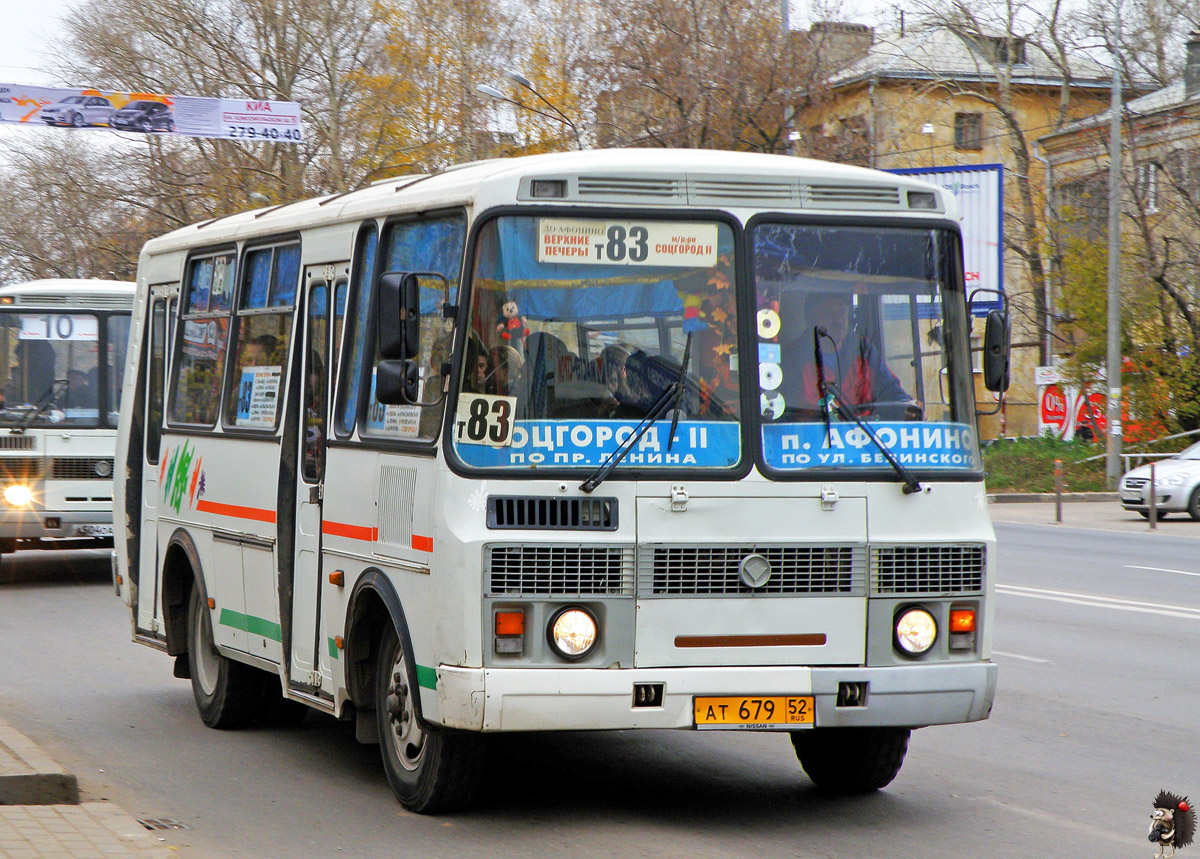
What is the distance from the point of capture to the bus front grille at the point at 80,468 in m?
17.2

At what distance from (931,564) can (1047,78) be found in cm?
6005

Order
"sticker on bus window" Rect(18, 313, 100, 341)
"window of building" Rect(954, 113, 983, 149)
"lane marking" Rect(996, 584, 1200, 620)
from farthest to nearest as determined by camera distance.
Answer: "window of building" Rect(954, 113, 983, 149)
"sticker on bus window" Rect(18, 313, 100, 341)
"lane marking" Rect(996, 584, 1200, 620)

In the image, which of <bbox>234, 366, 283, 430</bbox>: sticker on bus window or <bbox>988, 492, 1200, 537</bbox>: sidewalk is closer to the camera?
<bbox>234, 366, 283, 430</bbox>: sticker on bus window

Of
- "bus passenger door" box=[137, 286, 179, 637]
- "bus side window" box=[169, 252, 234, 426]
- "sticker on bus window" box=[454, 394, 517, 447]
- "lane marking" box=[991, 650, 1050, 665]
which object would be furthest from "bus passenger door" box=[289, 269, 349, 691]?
"lane marking" box=[991, 650, 1050, 665]

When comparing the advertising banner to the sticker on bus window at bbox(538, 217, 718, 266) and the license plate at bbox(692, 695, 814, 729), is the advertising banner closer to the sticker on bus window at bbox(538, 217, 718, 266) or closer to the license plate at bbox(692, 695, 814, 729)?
the sticker on bus window at bbox(538, 217, 718, 266)

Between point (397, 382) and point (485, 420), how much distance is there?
14.9 inches

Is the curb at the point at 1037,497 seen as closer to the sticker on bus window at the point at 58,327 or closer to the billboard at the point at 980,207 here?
the billboard at the point at 980,207

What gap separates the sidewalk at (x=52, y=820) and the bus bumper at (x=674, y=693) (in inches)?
50.1

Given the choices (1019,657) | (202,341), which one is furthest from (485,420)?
(1019,657)

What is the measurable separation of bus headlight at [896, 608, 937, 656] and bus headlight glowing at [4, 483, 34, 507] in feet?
41.3

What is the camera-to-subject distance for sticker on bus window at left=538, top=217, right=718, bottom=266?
6.53 metres

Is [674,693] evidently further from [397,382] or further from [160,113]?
[160,113]

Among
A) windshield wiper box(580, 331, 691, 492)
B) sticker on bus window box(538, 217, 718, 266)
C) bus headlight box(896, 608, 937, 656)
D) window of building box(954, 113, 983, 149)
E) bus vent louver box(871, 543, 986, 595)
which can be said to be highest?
window of building box(954, 113, 983, 149)

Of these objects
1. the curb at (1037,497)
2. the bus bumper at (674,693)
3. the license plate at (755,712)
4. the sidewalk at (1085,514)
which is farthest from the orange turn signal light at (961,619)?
the curb at (1037,497)
